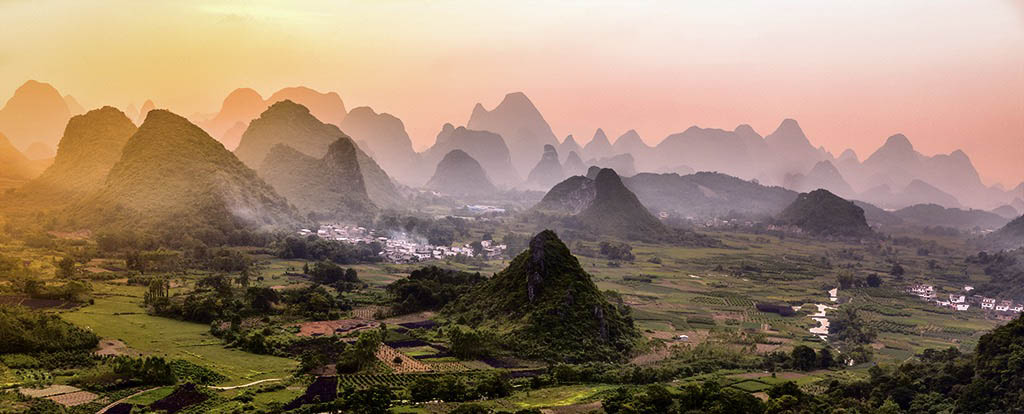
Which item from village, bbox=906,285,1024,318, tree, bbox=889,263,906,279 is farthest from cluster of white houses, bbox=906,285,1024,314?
tree, bbox=889,263,906,279

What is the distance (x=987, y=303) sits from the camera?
57.0 meters

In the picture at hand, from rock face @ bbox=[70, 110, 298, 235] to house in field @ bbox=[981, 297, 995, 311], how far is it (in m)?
68.4

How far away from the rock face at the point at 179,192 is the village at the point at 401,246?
5337 mm

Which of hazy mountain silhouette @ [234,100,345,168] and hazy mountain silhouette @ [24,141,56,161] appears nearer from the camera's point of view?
hazy mountain silhouette @ [234,100,345,168]

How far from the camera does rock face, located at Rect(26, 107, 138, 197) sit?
70000mm

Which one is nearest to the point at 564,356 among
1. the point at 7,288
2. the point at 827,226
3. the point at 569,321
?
the point at 569,321

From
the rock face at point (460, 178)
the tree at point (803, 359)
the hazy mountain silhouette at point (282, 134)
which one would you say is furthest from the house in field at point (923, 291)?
the rock face at point (460, 178)

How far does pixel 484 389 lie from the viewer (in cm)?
2850

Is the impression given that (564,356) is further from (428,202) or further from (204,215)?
(428,202)

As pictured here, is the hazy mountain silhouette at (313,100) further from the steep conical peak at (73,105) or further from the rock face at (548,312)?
the rock face at (548,312)

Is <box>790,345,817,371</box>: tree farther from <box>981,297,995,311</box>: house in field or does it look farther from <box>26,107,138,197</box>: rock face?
<box>26,107,138,197</box>: rock face

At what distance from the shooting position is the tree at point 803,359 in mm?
34562

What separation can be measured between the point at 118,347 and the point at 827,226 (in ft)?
340

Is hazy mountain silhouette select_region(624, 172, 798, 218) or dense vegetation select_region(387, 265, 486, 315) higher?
hazy mountain silhouette select_region(624, 172, 798, 218)
